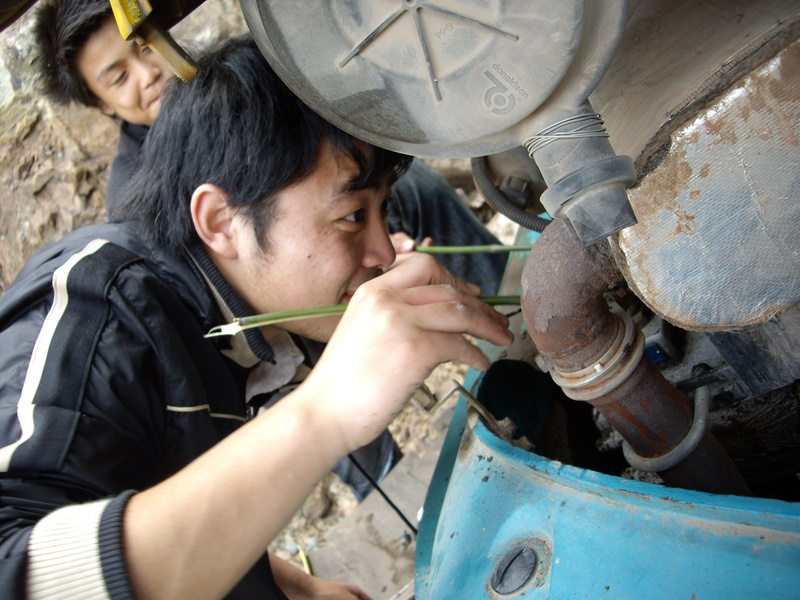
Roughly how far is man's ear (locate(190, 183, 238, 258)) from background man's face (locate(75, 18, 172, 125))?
108 cm

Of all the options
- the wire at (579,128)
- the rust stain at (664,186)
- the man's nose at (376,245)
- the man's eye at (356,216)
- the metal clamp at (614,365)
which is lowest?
the metal clamp at (614,365)

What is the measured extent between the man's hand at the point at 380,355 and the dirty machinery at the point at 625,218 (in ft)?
0.52

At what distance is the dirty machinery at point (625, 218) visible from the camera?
596 mm

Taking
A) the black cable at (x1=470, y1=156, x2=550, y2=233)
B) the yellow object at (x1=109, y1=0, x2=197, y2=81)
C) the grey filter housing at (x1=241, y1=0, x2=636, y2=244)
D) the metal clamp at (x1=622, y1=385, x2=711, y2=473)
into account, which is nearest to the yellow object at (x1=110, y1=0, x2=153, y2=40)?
the yellow object at (x1=109, y1=0, x2=197, y2=81)

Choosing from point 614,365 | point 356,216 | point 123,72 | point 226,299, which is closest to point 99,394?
point 226,299

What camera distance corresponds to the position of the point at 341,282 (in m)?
1.31

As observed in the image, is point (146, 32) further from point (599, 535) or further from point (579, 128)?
point (599, 535)

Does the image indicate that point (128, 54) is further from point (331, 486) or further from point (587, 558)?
point (587, 558)

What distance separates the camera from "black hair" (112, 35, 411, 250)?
123cm

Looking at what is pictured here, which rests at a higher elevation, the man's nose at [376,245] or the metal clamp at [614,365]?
the man's nose at [376,245]

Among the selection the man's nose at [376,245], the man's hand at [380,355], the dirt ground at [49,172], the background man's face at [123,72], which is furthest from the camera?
the dirt ground at [49,172]

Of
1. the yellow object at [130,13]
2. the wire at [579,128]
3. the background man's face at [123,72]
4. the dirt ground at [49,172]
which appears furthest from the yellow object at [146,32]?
the dirt ground at [49,172]

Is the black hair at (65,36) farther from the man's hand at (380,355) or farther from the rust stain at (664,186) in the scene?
the rust stain at (664,186)

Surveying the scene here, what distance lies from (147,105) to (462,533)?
2024 mm
